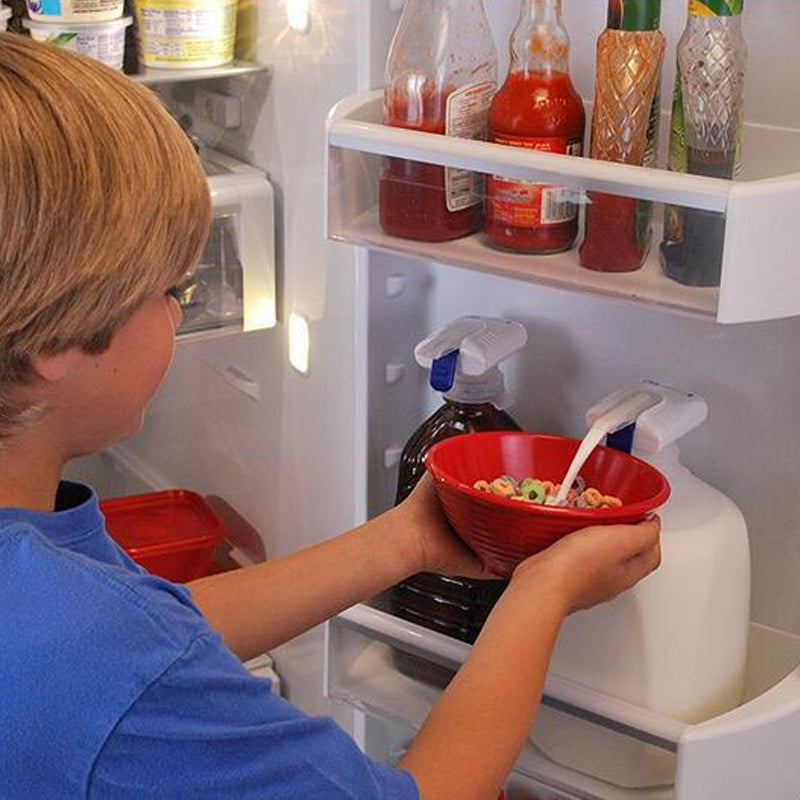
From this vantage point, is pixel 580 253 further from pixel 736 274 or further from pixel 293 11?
pixel 293 11

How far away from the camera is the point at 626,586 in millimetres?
1153

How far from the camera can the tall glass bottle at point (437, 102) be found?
1.22 meters

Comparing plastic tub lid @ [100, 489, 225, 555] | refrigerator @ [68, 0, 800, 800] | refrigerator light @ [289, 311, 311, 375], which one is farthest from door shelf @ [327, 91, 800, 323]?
plastic tub lid @ [100, 489, 225, 555]

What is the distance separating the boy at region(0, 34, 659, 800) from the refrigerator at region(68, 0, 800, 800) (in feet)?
0.89

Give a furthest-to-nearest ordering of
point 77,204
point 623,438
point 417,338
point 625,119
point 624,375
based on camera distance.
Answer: point 417,338, point 624,375, point 623,438, point 625,119, point 77,204

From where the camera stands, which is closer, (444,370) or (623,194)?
(623,194)

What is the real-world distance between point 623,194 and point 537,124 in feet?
0.39

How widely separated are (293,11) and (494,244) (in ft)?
1.42

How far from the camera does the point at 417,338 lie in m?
1.47

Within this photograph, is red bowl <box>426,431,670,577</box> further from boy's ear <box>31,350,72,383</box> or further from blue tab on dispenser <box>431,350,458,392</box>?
boy's ear <box>31,350,72,383</box>

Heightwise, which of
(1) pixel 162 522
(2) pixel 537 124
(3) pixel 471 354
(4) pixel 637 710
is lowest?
(1) pixel 162 522

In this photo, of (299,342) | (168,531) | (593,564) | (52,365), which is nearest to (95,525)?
(52,365)

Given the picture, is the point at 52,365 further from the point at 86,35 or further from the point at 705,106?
the point at 86,35

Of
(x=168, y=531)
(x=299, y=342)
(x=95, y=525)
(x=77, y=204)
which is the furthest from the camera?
(x=168, y=531)
